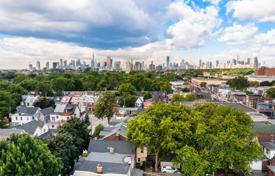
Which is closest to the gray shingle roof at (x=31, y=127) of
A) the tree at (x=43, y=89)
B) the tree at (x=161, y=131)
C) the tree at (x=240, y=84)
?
the tree at (x=161, y=131)

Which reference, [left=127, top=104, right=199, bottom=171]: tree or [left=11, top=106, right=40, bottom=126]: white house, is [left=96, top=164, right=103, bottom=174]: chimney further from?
[left=11, top=106, right=40, bottom=126]: white house

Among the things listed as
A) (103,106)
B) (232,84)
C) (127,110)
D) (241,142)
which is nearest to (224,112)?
(241,142)

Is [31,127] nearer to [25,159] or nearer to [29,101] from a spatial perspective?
[25,159]

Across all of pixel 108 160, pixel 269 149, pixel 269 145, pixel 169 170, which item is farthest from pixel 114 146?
pixel 269 145

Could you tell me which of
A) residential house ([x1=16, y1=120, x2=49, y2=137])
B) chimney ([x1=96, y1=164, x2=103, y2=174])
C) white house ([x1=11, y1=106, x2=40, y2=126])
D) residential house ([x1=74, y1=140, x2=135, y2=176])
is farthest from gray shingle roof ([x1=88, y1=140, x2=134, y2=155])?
white house ([x1=11, y1=106, x2=40, y2=126])

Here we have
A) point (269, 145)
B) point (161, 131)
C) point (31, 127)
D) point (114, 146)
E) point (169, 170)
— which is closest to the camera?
point (161, 131)

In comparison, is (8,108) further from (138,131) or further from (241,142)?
(241,142)
